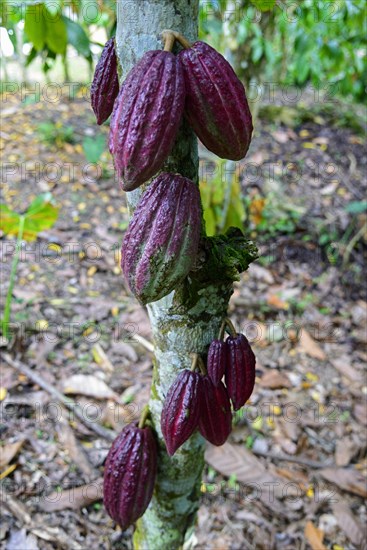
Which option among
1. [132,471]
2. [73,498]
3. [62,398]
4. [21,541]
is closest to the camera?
[132,471]

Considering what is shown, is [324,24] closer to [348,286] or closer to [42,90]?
[348,286]

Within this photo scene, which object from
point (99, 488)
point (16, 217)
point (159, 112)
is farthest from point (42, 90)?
point (159, 112)

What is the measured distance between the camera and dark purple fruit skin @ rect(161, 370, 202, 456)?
0.87 m

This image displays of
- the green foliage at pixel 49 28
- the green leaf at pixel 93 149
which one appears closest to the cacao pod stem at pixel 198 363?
the green foliage at pixel 49 28

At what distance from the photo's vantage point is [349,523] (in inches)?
67.2

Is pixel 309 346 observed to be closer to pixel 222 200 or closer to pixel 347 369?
pixel 347 369

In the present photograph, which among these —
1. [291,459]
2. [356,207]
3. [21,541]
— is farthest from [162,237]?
[356,207]

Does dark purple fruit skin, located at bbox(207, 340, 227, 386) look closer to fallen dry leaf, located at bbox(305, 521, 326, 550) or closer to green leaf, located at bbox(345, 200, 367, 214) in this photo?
fallen dry leaf, located at bbox(305, 521, 326, 550)

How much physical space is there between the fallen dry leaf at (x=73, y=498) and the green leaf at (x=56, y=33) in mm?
1211

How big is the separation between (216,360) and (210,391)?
0.06 metres

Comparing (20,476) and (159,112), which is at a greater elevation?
(159,112)

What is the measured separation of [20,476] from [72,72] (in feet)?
14.2

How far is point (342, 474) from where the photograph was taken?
1877mm

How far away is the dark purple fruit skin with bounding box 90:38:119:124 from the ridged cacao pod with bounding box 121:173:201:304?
0.56 feet
